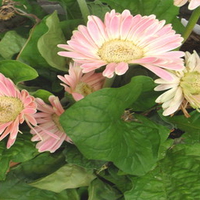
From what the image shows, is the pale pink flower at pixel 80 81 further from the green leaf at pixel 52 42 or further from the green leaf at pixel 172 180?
the green leaf at pixel 172 180

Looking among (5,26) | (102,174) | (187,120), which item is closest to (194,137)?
(187,120)

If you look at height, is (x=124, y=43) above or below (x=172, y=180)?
above

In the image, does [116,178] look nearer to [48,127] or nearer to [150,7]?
[48,127]

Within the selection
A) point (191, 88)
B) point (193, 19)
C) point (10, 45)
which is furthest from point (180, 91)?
point (10, 45)

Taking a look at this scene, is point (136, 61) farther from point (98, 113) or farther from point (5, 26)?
point (5, 26)

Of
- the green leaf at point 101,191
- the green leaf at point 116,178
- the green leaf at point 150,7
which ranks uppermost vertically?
the green leaf at point 150,7

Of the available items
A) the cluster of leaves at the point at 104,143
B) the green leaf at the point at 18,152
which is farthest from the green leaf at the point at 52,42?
the green leaf at the point at 18,152
